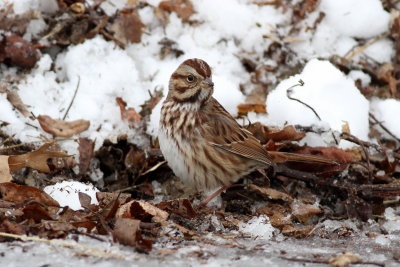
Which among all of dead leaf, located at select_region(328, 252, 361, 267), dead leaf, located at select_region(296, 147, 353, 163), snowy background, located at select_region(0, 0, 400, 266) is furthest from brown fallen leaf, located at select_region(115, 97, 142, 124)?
dead leaf, located at select_region(328, 252, 361, 267)

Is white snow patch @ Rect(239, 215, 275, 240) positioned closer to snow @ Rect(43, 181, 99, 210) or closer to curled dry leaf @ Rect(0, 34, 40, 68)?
snow @ Rect(43, 181, 99, 210)

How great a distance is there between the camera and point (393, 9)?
5543mm

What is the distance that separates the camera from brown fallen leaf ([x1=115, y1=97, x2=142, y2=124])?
4621mm

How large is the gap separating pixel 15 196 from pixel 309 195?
1957 millimetres

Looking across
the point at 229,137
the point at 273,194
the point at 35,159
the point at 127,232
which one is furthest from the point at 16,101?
the point at 127,232

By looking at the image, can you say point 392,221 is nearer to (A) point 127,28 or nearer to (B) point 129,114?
(B) point 129,114

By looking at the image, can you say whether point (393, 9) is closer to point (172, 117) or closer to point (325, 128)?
point (325, 128)

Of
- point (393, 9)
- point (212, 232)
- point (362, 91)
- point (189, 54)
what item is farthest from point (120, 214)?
point (393, 9)

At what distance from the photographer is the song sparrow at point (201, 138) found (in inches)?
160

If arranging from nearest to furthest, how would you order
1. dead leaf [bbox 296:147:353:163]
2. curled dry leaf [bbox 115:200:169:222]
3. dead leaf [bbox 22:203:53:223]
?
dead leaf [bbox 22:203:53:223] < curled dry leaf [bbox 115:200:169:222] < dead leaf [bbox 296:147:353:163]

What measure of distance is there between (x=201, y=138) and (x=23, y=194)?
4.07ft

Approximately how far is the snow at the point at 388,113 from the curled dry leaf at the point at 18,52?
2699 millimetres

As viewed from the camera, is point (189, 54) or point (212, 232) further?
point (189, 54)

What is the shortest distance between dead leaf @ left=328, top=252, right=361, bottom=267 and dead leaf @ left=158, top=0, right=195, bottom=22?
121 inches
